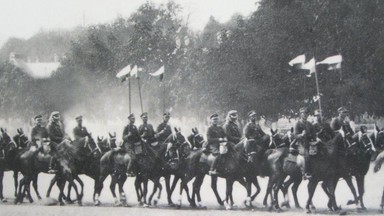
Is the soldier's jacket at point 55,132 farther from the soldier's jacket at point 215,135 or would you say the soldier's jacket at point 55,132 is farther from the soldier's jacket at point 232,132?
the soldier's jacket at point 232,132

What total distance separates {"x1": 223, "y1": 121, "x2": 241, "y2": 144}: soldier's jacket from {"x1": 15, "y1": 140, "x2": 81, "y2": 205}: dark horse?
15.8ft

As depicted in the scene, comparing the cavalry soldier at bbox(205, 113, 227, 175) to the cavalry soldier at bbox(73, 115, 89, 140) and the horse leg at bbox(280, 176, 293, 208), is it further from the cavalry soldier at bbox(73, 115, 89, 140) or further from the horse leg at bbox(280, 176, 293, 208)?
the cavalry soldier at bbox(73, 115, 89, 140)

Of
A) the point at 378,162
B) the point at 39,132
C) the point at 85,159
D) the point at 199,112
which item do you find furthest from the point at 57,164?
the point at 199,112

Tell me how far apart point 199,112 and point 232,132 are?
28.8m

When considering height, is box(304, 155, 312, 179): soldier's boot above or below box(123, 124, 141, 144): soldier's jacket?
below

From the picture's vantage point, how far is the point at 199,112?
46.3 meters

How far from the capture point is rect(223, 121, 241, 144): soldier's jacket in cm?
1739

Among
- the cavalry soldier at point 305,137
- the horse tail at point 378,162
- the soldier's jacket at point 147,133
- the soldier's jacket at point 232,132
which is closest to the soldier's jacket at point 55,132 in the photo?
the soldier's jacket at point 147,133

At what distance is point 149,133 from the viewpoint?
18.4 m

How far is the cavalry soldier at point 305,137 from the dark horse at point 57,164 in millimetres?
6923

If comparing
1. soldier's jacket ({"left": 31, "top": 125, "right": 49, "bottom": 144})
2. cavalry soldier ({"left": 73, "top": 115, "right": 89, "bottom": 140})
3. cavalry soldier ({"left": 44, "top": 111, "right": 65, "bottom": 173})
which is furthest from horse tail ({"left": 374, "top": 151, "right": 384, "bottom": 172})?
soldier's jacket ({"left": 31, "top": 125, "right": 49, "bottom": 144})

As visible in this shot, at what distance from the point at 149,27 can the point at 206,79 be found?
869 centimetres

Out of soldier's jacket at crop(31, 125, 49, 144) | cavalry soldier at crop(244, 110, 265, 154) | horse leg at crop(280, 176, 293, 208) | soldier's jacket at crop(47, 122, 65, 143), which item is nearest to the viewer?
horse leg at crop(280, 176, 293, 208)

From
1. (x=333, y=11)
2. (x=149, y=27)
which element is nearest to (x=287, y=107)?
(x=333, y=11)
